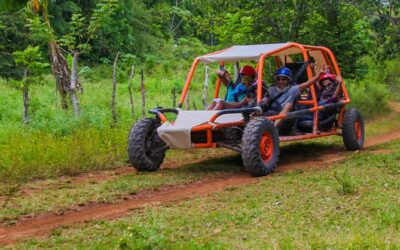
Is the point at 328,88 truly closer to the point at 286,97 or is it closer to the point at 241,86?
the point at 286,97

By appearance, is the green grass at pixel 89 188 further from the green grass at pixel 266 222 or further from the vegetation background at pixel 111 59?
the green grass at pixel 266 222

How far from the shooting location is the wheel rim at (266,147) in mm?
8673

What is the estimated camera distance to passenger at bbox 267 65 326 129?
9.83 m

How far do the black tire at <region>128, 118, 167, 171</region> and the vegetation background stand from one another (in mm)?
781

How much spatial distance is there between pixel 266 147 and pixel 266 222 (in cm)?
330

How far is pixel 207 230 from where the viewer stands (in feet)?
17.7

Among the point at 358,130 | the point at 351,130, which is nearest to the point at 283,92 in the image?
the point at 351,130

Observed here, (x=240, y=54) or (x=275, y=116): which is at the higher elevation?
(x=240, y=54)

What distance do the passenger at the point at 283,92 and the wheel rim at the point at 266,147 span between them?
80 centimetres

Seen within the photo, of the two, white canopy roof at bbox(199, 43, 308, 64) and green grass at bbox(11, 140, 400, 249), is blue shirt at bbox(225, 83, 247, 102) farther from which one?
green grass at bbox(11, 140, 400, 249)

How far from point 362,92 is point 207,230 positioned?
15.9m

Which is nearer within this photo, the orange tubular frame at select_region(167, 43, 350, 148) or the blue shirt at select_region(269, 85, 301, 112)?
the orange tubular frame at select_region(167, 43, 350, 148)

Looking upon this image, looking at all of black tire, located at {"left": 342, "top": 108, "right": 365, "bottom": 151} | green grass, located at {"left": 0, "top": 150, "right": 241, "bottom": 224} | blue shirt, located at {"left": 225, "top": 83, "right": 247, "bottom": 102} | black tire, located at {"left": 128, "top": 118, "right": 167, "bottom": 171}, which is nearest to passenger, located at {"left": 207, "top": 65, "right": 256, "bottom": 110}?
blue shirt, located at {"left": 225, "top": 83, "right": 247, "bottom": 102}

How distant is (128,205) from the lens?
6777 mm
